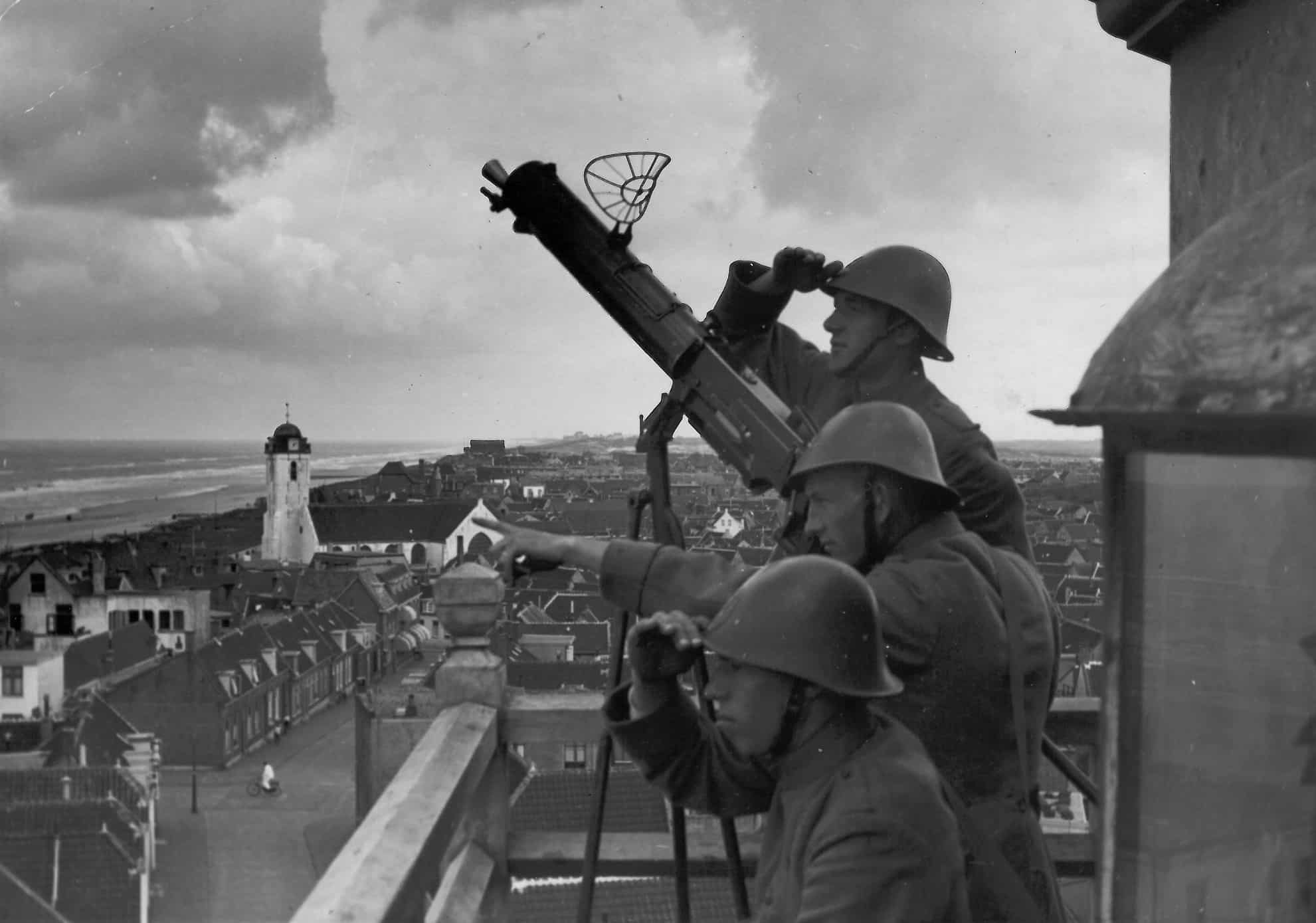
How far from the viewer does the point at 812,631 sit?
203cm

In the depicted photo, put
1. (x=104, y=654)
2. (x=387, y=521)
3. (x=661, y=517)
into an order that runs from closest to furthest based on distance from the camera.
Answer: (x=661, y=517)
(x=104, y=654)
(x=387, y=521)

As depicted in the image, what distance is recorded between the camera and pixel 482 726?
470cm

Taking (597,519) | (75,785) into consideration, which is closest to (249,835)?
(75,785)

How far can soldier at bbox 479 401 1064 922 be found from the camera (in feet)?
8.06

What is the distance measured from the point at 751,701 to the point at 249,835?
861cm

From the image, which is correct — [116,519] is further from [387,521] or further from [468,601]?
[387,521]

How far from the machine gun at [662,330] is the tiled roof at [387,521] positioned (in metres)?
2.06

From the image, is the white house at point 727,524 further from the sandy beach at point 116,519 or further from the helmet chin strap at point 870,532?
the helmet chin strap at point 870,532

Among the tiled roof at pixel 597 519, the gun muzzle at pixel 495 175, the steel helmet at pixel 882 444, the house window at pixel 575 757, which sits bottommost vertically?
the house window at pixel 575 757

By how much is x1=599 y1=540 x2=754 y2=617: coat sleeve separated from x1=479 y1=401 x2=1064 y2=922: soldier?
0.03m

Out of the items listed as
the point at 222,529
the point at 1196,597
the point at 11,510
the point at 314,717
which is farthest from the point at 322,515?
the point at 314,717

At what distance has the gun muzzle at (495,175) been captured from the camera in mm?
3488

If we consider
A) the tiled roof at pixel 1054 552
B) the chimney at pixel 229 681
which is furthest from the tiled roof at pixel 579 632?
the tiled roof at pixel 1054 552

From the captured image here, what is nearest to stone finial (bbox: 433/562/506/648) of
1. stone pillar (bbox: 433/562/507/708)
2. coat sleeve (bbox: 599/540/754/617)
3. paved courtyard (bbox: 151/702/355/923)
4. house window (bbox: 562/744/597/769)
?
stone pillar (bbox: 433/562/507/708)
